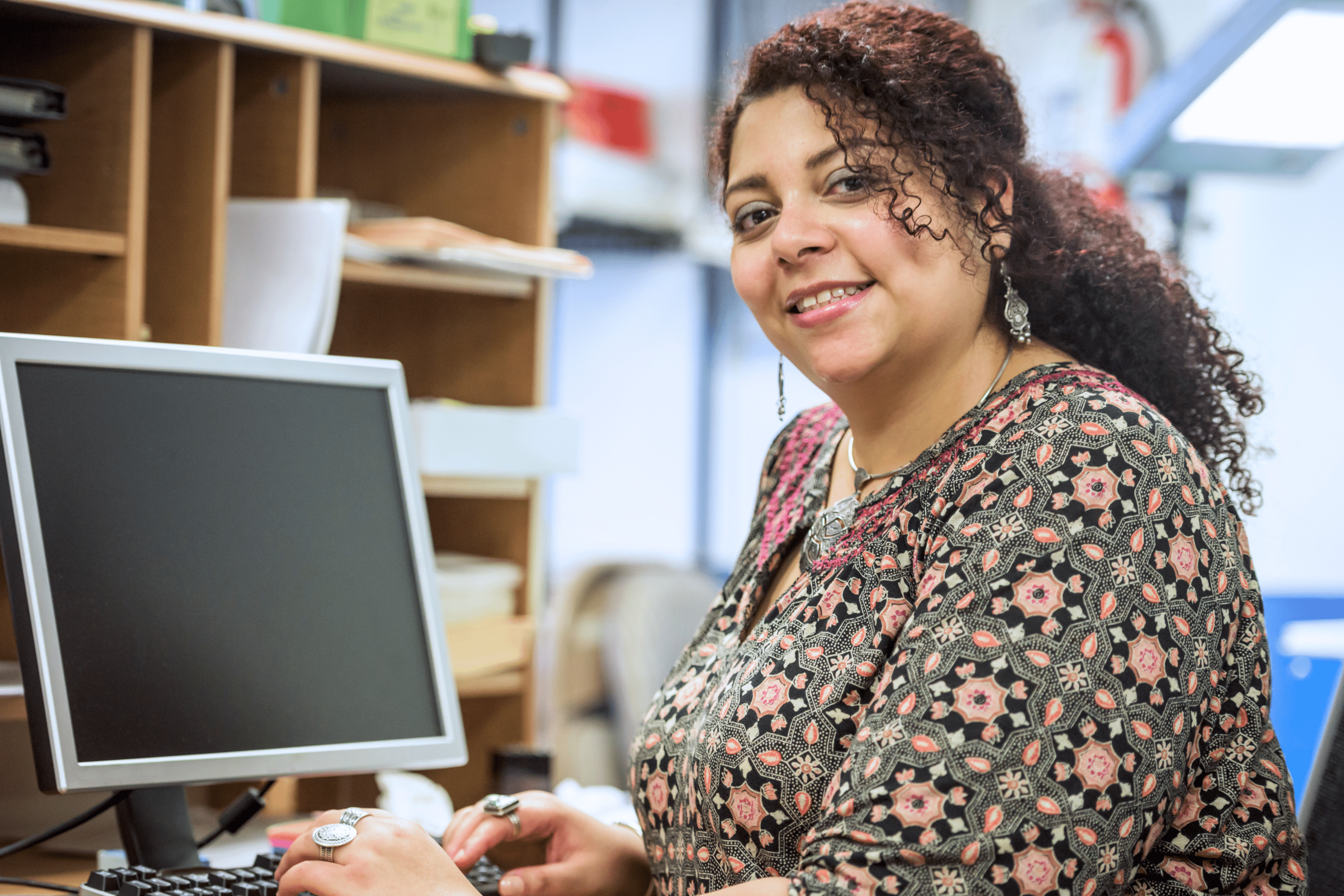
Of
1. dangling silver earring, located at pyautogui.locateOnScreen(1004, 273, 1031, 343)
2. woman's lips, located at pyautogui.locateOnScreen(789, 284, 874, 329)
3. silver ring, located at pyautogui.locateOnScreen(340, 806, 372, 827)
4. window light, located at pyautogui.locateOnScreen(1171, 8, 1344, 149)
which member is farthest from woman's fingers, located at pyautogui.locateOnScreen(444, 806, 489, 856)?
window light, located at pyautogui.locateOnScreen(1171, 8, 1344, 149)

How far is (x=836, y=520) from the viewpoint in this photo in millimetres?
1244

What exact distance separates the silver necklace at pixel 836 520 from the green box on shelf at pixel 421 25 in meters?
0.99

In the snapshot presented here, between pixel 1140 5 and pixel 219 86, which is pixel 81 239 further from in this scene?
pixel 1140 5

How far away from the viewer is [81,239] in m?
1.50

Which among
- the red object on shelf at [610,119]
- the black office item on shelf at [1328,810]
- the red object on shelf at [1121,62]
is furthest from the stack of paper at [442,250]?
the red object on shelf at [1121,62]

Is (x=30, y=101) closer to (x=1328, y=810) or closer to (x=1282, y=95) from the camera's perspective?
(x=1328, y=810)

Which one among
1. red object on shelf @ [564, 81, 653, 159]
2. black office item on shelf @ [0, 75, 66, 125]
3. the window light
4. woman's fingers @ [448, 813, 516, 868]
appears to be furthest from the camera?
red object on shelf @ [564, 81, 653, 159]

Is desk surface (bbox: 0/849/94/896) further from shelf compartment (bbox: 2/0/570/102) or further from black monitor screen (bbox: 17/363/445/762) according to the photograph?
shelf compartment (bbox: 2/0/570/102)

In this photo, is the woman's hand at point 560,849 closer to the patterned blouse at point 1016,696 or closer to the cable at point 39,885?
the patterned blouse at point 1016,696

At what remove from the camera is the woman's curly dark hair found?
115cm

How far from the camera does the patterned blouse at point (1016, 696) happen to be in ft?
2.97

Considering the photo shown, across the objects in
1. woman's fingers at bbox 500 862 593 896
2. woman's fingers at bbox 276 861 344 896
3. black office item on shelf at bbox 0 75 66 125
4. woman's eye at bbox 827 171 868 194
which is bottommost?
woman's fingers at bbox 500 862 593 896

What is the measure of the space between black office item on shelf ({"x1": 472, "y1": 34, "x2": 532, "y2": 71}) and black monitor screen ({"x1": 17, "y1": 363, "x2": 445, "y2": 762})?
2.54ft

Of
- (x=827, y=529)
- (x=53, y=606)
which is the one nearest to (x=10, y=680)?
(x=53, y=606)
